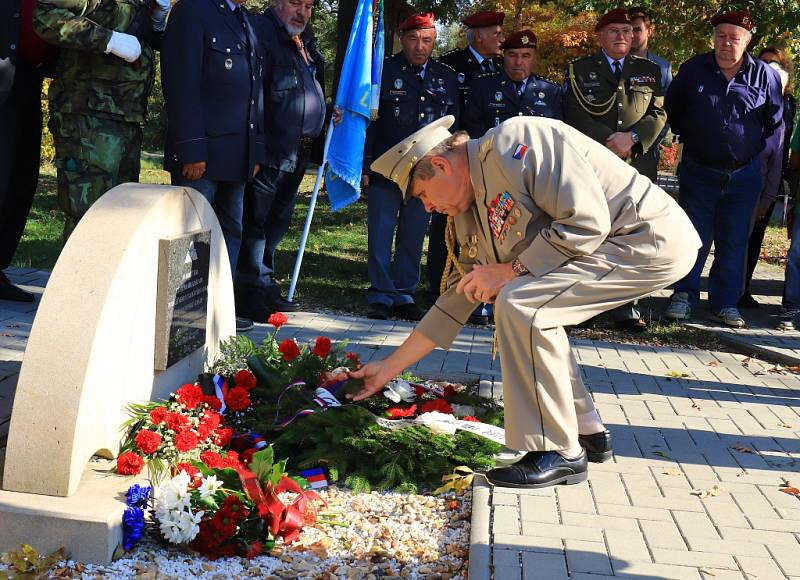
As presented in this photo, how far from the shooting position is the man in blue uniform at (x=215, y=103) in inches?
231

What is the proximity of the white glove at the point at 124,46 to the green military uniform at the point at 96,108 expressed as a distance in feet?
0.38

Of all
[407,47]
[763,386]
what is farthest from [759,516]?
[407,47]

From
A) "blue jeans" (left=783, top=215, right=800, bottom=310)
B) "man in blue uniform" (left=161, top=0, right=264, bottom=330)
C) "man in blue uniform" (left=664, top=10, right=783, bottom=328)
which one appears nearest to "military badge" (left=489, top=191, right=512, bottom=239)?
"man in blue uniform" (left=161, top=0, right=264, bottom=330)

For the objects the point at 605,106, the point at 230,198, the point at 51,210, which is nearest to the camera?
the point at 230,198

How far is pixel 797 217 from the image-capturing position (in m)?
8.32

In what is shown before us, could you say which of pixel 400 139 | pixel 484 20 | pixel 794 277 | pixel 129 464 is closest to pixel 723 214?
pixel 794 277

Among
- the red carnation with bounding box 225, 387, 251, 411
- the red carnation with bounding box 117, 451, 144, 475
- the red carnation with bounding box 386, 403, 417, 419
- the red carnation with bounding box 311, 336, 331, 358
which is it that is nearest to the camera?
the red carnation with bounding box 117, 451, 144, 475

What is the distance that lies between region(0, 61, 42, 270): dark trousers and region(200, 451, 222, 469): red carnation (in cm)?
348

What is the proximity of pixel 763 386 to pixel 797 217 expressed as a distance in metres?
2.83

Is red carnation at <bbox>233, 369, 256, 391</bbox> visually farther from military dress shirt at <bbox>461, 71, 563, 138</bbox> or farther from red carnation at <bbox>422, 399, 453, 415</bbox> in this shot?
Answer: military dress shirt at <bbox>461, 71, 563, 138</bbox>

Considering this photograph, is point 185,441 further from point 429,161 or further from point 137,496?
point 429,161

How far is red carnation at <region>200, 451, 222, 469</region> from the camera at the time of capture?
11.7ft

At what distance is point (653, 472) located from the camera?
4.18 meters

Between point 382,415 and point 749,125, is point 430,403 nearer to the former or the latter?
point 382,415
